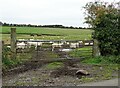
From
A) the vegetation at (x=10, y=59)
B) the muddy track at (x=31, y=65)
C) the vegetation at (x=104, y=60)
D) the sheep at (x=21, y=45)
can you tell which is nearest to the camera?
the muddy track at (x=31, y=65)

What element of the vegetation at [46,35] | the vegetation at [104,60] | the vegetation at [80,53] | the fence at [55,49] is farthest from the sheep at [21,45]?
the vegetation at [46,35]

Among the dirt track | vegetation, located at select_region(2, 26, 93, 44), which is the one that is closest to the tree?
the dirt track

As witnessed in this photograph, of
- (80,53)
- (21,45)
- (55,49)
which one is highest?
(21,45)

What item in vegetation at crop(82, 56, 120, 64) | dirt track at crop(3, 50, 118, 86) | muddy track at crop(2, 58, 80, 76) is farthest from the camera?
vegetation at crop(82, 56, 120, 64)

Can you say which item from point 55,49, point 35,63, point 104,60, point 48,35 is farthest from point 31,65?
point 48,35

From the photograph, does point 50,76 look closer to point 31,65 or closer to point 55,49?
point 31,65

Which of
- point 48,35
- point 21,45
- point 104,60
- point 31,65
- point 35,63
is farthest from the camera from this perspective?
point 48,35

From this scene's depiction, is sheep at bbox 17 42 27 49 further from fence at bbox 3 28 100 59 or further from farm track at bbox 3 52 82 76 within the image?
farm track at bbox 3 52 82 76

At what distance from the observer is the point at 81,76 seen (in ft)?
47.0

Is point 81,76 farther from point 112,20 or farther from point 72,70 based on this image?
point 112,20

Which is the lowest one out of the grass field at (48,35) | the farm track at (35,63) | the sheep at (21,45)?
the grass field at (48,35)

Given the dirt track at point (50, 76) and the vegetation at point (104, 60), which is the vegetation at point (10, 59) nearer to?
the dirt track at point (50, 76)

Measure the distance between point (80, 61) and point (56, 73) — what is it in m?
5.28

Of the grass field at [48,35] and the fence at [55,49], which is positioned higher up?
the fence at [55,49]
